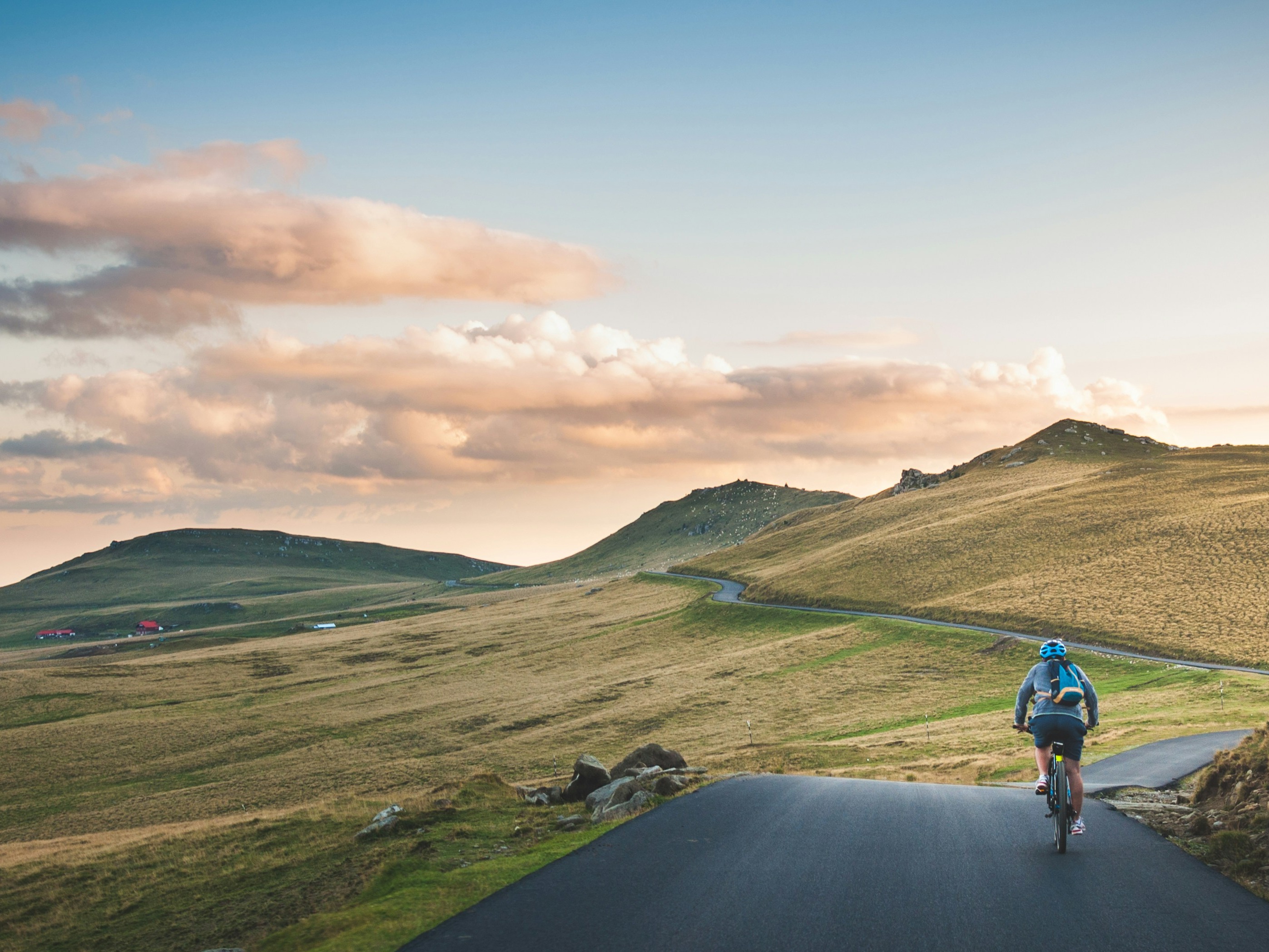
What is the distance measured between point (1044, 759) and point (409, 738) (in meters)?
67.3

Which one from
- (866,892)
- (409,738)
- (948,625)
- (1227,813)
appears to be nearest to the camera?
(866,892)

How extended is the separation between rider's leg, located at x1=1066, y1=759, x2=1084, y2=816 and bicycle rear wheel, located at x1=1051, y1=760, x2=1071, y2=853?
62 millimetres

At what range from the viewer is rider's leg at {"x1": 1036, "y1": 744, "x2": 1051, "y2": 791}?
14195mm

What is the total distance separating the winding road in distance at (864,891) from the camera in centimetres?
1020

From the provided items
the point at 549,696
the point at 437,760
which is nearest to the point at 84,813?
the point at 437,760

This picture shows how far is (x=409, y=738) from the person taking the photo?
7400 centimetres

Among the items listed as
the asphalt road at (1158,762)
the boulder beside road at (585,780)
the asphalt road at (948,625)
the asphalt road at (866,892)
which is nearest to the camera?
the asphalt road at (866,892)

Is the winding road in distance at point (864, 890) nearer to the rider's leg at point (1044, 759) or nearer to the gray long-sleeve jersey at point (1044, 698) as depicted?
the rider's leg at point (1044, 759)

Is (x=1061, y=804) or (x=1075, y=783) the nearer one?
(x=1061, y=804)

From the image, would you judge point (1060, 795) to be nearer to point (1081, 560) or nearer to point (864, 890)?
point (864, 890)

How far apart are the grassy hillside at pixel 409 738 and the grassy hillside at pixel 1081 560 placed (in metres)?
7.68

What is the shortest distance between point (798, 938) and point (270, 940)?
9.70 m

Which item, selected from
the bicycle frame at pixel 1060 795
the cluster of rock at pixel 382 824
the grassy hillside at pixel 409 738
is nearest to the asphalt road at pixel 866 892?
the bicycle frame at pixel 1060 795

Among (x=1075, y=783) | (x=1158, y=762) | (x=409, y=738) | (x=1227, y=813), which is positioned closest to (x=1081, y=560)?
(x=409, y=738)
